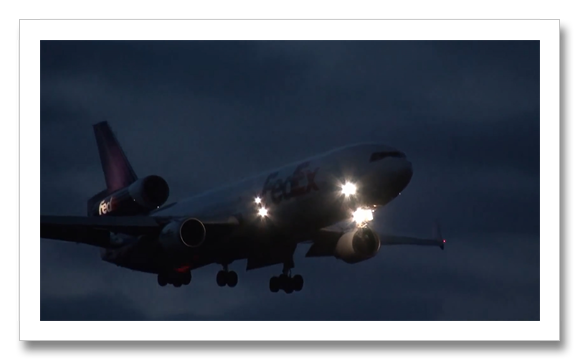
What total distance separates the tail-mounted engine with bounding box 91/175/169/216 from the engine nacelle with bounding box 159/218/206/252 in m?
7.13

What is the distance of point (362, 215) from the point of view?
46656mm

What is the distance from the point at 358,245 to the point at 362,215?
8.61 feet

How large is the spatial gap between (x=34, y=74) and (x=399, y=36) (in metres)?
12.6

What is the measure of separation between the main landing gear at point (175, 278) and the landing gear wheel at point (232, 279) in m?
1.99

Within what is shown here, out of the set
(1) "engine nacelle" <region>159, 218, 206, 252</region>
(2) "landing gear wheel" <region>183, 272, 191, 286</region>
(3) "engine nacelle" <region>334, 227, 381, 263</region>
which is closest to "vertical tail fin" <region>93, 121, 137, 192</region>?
(2) "landing gear wheel" <region>183, 272, 191, 286</region>

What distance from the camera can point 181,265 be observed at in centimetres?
5259

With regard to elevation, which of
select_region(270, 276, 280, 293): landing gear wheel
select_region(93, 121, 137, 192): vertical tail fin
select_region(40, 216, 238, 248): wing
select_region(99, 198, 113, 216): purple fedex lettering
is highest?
select_region(93, 121, 137, 192): vertical tail fin

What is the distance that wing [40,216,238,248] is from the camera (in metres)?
50.2

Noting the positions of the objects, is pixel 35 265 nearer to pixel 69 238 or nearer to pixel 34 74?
pixel 34 74

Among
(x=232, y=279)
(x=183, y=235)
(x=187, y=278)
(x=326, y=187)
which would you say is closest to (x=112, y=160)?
(x=187, y=278)

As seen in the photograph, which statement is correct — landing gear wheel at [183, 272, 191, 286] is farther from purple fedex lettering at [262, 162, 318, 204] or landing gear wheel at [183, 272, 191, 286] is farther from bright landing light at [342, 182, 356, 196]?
bright landing light at [342, 182, 356, 196]

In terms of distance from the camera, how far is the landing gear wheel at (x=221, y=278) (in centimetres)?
5434

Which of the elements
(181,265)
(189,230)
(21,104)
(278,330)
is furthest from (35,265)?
(181,265)

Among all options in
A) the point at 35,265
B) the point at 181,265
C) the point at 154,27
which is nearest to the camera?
the point at 35,265
